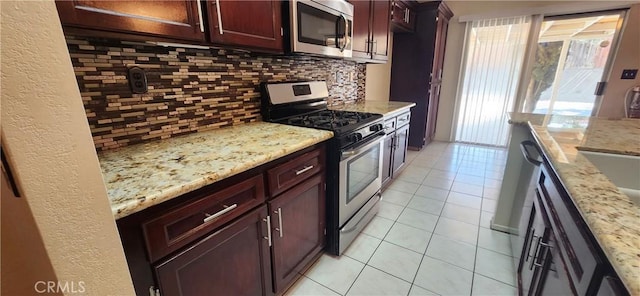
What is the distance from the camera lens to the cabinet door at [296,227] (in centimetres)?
124

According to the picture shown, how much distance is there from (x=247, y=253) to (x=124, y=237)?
0.49 meters

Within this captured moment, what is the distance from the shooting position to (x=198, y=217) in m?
0.88

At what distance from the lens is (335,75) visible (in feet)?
8.59

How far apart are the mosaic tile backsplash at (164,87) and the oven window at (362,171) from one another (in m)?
0.74

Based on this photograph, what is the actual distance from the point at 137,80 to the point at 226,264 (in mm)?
889

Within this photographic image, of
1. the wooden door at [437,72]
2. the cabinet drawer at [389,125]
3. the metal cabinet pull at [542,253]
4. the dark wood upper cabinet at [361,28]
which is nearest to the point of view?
the metal cabinet pull at [542,253]

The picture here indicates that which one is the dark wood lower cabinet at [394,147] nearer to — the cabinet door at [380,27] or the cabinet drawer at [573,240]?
the cabinet door at [380,27]

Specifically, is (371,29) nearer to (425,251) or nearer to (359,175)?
(359,175)

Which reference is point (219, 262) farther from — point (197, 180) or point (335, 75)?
point (335, 75)

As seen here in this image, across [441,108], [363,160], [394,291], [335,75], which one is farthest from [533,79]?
[394,291]

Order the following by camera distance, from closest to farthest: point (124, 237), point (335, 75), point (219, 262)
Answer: point (124, 237) → point (219, 262) → point (335, 75)

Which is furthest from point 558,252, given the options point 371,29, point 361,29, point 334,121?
point 371,29

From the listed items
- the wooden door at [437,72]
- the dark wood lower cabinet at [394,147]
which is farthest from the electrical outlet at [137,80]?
the wooden door at [437,72]

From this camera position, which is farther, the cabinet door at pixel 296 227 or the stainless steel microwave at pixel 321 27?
the stainless steel microwave at pixel 321 27
